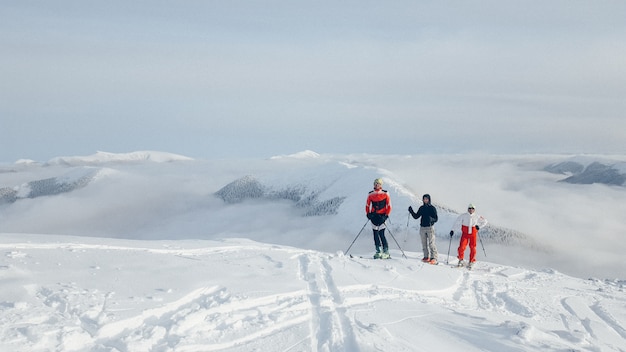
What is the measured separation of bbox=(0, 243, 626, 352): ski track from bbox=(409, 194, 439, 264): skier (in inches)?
233

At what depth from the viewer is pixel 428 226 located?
19.0m

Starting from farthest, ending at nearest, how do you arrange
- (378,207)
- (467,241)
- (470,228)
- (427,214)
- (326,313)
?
(467,241)
(470,228)
(427,214)
(378,207)
(326,313)

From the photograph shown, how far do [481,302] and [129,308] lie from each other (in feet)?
30.1

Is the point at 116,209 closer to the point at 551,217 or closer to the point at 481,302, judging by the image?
the point at 551,217

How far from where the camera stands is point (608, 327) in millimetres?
11789

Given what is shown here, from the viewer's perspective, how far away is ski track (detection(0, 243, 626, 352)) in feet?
22.2

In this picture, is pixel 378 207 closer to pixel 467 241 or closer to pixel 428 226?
pixel 428 226

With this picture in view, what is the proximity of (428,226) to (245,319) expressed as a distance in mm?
12315

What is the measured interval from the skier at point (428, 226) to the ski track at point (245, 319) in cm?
591

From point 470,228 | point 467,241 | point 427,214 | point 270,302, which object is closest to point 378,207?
point 427,214

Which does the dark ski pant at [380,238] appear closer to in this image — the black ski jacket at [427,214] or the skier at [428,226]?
the skier at [428,226]

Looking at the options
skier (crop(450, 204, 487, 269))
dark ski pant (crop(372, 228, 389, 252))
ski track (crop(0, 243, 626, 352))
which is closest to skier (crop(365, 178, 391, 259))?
dark ski pant (crop(372, 228, 389, 252))

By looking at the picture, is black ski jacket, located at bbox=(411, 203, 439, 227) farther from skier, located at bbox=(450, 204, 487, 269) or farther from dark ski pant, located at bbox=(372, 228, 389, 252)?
dark ski pant, located at bbox=(372, 228, 389, 252)

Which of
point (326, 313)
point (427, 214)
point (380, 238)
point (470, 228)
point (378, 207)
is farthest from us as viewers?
point (470, 228)
